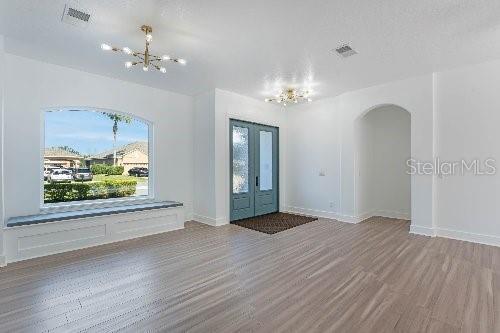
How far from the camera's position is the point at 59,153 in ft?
15.9

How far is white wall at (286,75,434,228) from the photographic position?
4.95m

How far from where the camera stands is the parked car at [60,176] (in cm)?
469

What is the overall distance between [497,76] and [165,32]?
5280 millimetres

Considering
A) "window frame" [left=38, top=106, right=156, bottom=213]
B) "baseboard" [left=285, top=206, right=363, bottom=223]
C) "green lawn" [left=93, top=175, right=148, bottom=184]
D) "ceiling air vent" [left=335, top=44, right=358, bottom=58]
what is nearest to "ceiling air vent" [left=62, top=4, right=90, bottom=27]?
"window frame" [left=38, top=106, right=156, bottom=213]

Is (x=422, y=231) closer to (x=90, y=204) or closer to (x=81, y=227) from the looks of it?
(x=81, y=227)

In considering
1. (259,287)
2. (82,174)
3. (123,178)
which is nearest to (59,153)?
(82,174)

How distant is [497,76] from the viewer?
4.29m

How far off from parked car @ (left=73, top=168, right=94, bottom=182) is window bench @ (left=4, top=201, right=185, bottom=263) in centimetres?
82

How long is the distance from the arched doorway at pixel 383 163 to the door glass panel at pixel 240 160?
8.70 ft

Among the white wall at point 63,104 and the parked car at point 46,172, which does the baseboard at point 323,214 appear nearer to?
the white wall at point 63,104

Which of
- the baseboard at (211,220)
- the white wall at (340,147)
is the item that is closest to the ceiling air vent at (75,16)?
the baseboard at (211,220)

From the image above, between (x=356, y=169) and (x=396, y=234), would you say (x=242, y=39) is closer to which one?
(x=356, y=169)

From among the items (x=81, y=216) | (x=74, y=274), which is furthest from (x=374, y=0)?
(x=81, y=216)

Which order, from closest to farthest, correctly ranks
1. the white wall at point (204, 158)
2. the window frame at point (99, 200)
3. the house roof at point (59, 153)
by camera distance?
the window frame at point (99, 200), the house roof at point (59, 153), the white wall at point (204, 158)
